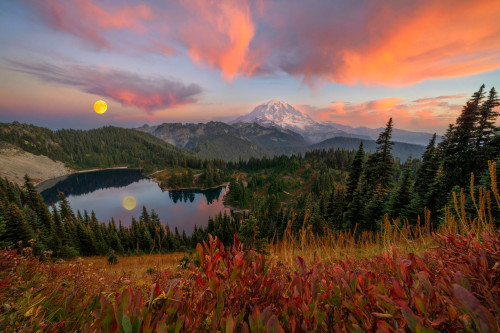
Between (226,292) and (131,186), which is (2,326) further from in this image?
(131,186)

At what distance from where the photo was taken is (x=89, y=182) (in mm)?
166250

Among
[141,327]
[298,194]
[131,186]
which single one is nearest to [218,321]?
[141,327]

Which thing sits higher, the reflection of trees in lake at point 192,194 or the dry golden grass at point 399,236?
the dry golden grass at point 399,236

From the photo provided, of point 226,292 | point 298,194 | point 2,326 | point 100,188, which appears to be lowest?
point 100,188

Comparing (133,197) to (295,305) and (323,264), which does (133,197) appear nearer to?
(323,264)

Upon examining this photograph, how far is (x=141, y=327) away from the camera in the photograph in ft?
3.71

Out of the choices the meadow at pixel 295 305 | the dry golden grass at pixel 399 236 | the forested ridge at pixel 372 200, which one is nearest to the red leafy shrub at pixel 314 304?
the meadow at pixel 295 305

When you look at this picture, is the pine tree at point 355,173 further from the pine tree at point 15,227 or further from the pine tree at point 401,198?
the pine tree at point 15,227

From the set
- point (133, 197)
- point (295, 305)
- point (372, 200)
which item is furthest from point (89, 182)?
point (295, 305)

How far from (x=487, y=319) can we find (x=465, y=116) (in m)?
35.5

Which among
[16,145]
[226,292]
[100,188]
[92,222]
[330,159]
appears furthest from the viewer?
[16,145]

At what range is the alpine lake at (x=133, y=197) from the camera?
322ft

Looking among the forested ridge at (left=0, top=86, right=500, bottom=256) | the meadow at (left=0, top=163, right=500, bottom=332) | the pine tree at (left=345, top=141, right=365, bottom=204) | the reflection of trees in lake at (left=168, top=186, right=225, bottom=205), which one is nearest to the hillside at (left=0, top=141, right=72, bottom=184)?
the reflection of trees in lake at (left=168, top=186, right=225, bottom=205)

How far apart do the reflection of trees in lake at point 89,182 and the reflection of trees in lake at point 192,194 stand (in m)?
62.3
